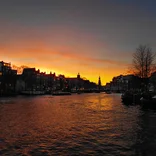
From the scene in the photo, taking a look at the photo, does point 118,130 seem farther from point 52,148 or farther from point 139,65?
point 139,65

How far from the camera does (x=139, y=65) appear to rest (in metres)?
81.4

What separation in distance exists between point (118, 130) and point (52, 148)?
9859 millimetres

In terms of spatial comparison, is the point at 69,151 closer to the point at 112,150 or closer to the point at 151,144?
the point at 112,150

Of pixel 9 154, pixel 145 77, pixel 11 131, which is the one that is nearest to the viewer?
pixel 9 154

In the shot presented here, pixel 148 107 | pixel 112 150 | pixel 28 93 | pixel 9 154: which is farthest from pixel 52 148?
pixel 28 93

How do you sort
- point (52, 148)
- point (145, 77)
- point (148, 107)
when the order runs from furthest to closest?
point (145, 77) → point (148, 107) → point (52, 148)

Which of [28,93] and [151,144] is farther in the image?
[28,93]

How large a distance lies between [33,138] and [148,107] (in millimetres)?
39869

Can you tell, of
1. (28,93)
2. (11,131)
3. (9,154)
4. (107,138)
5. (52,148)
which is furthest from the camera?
(28,93)

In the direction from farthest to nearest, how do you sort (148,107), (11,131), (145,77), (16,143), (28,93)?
(28,93)
(145,77)
(148,107)
(11,131)
(16,143)

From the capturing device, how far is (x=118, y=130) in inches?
1096

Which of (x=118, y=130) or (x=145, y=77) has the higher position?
(x=145, y=77)

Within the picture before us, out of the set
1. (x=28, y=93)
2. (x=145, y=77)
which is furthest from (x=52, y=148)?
(x=28, y=93)

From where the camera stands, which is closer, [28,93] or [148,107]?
[148,107]
